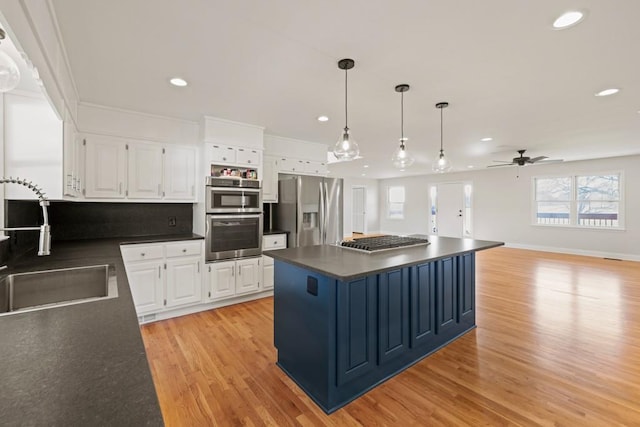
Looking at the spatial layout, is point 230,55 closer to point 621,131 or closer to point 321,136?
point 321,136

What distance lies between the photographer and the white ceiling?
5.62ft

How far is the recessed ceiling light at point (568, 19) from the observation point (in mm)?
1714

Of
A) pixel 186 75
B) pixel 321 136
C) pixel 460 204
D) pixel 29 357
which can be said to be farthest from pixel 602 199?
pixel 29 357

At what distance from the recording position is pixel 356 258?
7.04 feet

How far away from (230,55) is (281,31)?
0.52m

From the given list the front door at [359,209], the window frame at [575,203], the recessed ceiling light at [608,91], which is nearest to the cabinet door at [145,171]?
the recessed ceiling light at [608,91]

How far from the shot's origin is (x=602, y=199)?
23.0 feet

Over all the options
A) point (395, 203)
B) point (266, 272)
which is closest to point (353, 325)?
point (266, 272)

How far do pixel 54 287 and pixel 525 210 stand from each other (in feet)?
31.9

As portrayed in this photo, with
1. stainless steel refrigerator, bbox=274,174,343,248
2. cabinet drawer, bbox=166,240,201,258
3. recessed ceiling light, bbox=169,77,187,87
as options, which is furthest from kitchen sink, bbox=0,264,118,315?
stainless steel refrigerator, bbox=274,174,343,248

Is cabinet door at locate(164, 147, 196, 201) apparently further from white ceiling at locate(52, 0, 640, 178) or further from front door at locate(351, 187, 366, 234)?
front door at locate(351, 187, 366, 234)

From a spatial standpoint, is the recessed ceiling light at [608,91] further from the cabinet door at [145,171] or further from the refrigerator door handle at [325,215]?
the cabinet door at [145,171]

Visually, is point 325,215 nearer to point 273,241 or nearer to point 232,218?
point 273,241

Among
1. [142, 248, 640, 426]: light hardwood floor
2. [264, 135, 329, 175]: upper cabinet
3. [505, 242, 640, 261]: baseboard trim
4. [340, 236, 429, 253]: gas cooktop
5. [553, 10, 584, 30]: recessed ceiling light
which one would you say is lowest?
[142, 248, 640, 426]: light hardwood floor
